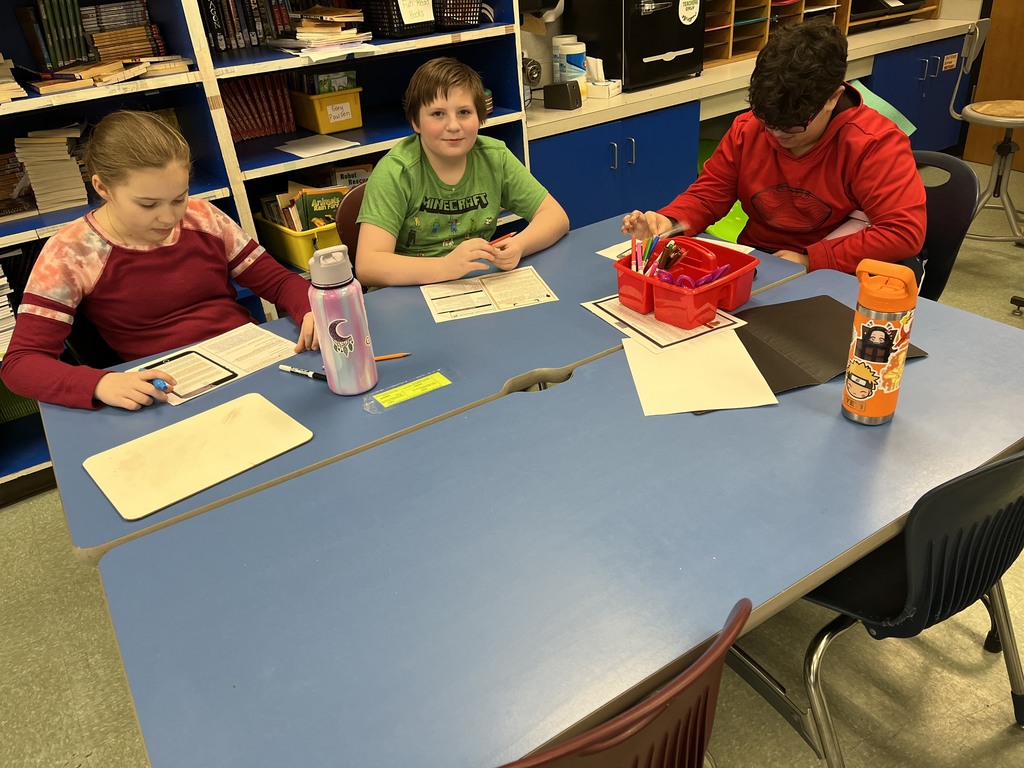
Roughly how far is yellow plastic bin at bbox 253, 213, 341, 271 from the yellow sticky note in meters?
1.25

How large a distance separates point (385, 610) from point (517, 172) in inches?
58.1

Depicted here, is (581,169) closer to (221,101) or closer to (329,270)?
(221,101)

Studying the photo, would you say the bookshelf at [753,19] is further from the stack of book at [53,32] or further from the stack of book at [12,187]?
the stack of book at [12,187]

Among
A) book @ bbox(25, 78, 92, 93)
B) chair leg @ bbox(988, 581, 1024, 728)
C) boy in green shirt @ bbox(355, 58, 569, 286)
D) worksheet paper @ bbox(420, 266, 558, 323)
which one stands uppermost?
book @ bbox(25, 78, 92, 93)

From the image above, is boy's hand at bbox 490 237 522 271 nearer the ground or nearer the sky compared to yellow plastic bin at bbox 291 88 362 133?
nearer the ground

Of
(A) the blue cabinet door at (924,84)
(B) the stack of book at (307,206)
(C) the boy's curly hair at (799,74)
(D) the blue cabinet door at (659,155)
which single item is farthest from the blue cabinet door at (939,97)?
(B) the stack of book at (307,206)

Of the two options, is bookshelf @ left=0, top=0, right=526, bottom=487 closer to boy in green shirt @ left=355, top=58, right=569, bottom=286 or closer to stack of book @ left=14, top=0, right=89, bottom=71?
stack of book @ left=14, top=0, right=89, bottom=71

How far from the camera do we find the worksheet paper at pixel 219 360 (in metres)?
1.40

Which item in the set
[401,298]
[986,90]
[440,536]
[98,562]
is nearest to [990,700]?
[440,536]

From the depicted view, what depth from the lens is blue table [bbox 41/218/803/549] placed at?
44.7 inches

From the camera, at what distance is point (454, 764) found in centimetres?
71

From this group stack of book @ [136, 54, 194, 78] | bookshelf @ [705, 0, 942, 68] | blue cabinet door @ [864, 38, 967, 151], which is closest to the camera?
stack of book @ [136, 54, 194, 78]

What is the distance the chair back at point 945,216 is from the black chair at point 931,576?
89 cm

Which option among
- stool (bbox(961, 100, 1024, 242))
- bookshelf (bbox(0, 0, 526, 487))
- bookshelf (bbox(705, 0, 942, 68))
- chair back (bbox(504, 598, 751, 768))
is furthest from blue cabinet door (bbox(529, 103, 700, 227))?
chair back (bbox(504, 598, 751, 768))
